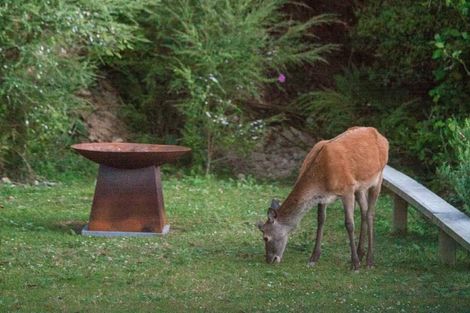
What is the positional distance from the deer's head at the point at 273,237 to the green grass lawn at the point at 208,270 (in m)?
0.12

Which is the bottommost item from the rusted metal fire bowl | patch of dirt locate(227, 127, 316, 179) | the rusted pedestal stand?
patch of dirt locate(227, 127, 316, 179)

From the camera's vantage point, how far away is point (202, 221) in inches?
450

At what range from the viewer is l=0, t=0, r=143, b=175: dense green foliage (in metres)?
13.3

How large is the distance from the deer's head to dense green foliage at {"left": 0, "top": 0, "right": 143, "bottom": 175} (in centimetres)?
517

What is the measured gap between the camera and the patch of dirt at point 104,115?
16.3m

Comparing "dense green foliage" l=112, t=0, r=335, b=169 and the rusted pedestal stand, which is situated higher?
"dense green foliage" l=112, t=0, r=335, b=169

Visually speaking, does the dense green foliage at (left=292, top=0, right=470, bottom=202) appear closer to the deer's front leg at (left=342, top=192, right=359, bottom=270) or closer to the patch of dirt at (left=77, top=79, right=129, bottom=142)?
the patch of dirt at (left=77, top=79, right=129, bottom=142)

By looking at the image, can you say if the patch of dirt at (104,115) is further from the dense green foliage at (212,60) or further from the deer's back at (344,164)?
the deer's back at (344,164)

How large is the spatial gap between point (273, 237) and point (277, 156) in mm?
7545

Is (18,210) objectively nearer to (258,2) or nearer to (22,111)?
(22,111)

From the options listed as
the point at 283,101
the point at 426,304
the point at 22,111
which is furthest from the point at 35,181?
the point at 426,304

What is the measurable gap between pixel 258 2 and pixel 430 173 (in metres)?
3.53

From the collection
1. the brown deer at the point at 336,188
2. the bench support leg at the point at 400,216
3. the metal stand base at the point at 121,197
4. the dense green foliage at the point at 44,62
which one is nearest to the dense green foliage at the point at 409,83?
the bench support leg at the point at 400,216

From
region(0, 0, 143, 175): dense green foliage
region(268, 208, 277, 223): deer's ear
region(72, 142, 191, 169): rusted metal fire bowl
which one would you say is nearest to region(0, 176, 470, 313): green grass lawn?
region(268, 208, 277, 223): deer's ear
